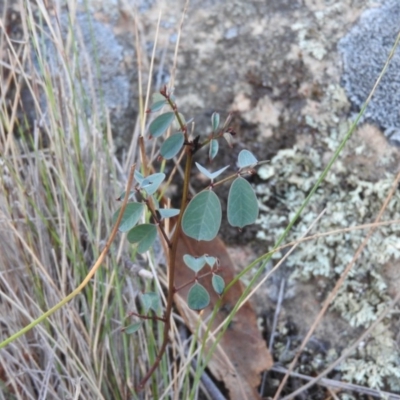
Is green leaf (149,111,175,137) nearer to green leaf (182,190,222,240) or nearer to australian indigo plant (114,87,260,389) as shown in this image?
australian indigo plant (114,87,260,389)

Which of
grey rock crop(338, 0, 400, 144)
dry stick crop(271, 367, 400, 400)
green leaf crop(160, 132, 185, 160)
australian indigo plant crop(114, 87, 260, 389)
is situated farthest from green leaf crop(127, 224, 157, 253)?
grey rock crop(338, 0, 400, 144)

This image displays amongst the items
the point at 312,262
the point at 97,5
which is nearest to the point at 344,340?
the point at 312,262

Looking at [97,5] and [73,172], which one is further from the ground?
[97,5]

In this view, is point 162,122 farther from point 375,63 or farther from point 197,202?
point 375,63

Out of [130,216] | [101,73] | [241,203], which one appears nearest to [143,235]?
[130,216]

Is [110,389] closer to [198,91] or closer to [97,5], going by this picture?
[198,91]

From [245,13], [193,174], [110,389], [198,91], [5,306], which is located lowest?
[110,389]

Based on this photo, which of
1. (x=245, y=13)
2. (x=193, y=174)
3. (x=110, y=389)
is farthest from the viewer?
(x=245, y=13)
